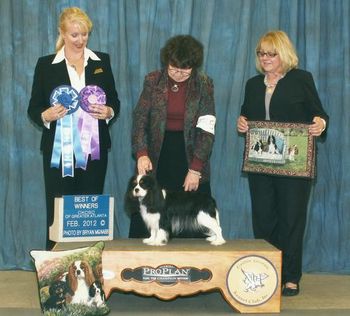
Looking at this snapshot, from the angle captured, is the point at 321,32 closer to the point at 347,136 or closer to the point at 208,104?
the point at 347,136

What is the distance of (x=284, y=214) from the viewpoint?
3629 mm

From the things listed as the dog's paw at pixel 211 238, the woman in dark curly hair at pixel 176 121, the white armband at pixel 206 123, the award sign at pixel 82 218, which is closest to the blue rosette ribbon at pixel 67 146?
the award sign at pixel 82 218

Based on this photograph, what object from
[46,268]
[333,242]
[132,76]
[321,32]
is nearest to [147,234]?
[46,268]

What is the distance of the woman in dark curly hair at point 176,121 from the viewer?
3.38m

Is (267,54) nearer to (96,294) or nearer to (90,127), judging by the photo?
(90,127)

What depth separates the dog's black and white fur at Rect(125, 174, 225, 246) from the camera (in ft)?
10.6

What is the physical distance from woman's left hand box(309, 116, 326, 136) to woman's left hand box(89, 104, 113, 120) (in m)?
1.04

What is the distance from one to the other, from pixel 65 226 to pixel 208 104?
94 centimetres

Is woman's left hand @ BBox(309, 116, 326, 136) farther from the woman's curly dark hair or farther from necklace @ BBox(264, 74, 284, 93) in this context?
the woman's curly dark hair

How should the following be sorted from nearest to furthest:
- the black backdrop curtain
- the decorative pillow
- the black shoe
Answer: the decorative pillow < the black shoe < the black backdrop curtain

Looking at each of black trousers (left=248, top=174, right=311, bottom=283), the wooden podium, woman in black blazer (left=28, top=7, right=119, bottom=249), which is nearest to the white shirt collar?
woman in black blazer (left=28, top=7, right=119, bottom=249)

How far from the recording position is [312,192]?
4340 mm

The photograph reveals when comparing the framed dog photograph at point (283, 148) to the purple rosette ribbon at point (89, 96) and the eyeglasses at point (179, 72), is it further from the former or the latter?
the purple rosette ribbon at point (89, 96)

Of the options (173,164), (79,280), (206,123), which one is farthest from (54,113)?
(79,280)
